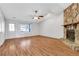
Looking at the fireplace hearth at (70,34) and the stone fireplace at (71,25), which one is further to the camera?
the fireplace hearth at (70,34)

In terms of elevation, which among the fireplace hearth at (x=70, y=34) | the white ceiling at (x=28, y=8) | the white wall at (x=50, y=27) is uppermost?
the white ceiling at (x=28, y=8)

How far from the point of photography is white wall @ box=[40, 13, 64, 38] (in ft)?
17.5

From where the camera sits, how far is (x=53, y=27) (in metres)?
5.44

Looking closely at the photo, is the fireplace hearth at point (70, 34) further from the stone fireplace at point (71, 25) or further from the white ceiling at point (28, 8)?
the white ceiling at point (28, 8)

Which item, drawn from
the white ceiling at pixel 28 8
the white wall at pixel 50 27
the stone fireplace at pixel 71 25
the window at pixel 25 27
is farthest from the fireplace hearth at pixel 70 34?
the window at pixel 25 27

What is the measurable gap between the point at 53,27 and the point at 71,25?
876mm

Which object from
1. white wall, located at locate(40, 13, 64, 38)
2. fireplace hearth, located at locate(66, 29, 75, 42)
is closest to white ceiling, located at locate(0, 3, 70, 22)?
white wall, located at locate(40, 13, 64, 38)

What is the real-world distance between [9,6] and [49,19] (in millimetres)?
1903

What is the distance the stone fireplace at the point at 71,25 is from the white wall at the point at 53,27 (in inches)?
10.9

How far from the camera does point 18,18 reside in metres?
5.62

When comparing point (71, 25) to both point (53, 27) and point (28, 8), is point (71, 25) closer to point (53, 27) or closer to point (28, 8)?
point (53, 27)

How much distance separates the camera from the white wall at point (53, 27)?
5.33m

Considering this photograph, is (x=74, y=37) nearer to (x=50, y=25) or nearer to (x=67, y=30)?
(x=67, y=30)

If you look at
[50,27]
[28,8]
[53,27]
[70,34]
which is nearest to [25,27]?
[28,8]
